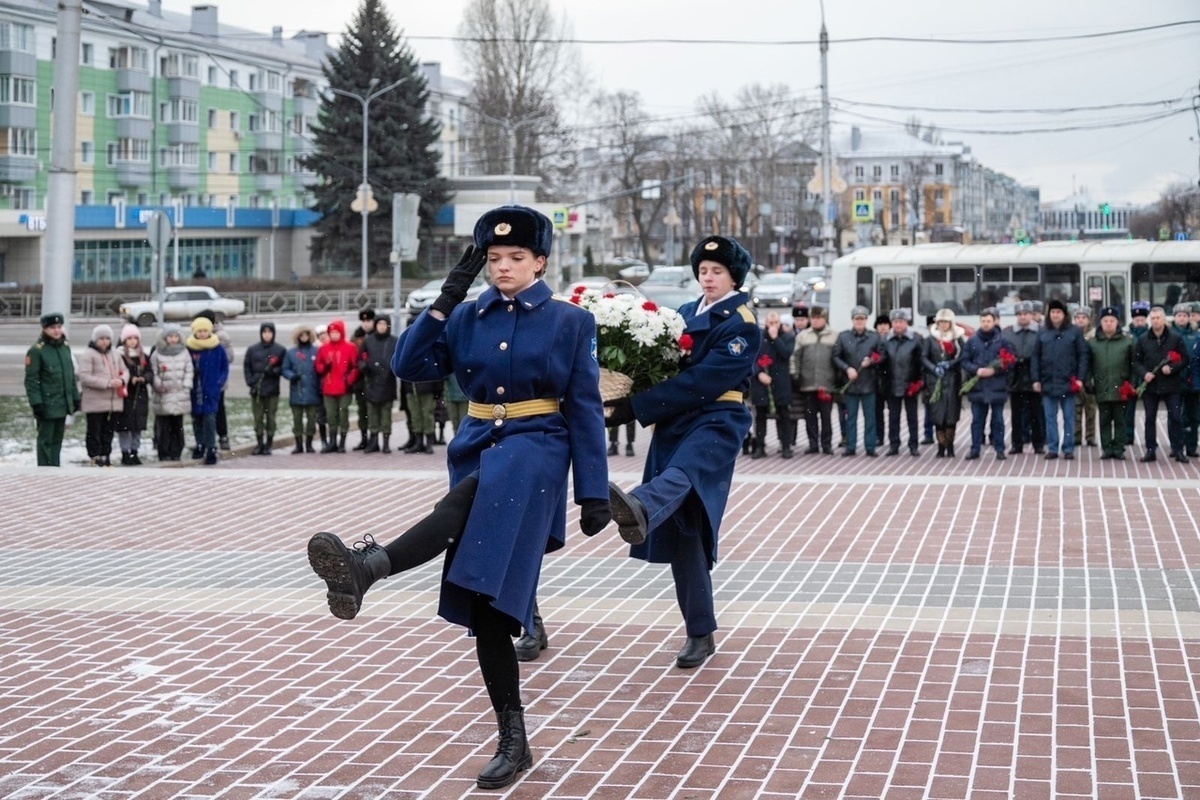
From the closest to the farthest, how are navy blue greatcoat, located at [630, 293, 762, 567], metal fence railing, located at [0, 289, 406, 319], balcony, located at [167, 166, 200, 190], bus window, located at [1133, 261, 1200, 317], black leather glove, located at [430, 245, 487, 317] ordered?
black leather glove, located at [430, 245, 487, 317] → navy blue greatcoat, located at [630, 293, 762, 567] → bus window, located at [1133, 261, 1200, 317] → metal fence railing, located at [0, 289, 406, 319] → balcony, located at [167, 166, 200, 190]

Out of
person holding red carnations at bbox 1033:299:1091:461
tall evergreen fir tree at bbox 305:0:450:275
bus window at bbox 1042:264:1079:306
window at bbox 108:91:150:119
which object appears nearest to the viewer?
person holding red carnations at bbox 1033:299:1091:461

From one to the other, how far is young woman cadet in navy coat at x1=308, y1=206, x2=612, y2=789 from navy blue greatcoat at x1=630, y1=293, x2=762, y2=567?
138 centimetres

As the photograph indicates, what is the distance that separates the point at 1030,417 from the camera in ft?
58.3

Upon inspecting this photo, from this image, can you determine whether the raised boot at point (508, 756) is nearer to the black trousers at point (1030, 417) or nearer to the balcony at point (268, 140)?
the black trousers at point (1030, 417)

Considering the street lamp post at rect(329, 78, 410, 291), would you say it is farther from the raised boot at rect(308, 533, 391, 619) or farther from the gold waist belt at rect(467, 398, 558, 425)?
the raised boot at rect(308, 533, 391, 619)

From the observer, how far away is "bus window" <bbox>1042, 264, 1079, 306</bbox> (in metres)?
29.8

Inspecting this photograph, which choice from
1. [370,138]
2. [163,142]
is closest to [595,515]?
[370,138]

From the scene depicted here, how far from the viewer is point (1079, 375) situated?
1691 cm

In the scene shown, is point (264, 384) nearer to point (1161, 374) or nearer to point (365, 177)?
point (1161, 374)

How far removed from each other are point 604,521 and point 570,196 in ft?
273

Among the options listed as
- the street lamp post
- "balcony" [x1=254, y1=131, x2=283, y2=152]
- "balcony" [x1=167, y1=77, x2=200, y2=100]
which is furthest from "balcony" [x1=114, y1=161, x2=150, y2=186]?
the street lamp post

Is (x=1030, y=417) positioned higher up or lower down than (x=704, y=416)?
lower down

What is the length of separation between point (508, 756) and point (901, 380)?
1264 cm

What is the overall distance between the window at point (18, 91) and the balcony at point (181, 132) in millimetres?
10651
